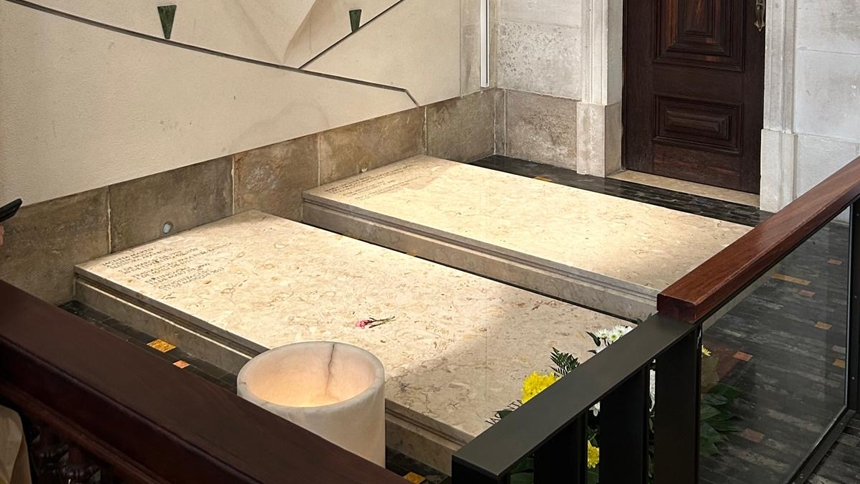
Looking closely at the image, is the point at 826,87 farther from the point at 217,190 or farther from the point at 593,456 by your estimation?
the point at 593,456

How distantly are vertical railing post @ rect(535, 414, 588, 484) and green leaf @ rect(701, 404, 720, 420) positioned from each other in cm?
62

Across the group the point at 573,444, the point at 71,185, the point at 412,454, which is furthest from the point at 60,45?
the point at 573,444

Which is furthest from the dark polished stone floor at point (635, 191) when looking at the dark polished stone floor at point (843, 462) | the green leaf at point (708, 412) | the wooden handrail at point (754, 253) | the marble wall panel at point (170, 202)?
the green leaf at point (708, 412)

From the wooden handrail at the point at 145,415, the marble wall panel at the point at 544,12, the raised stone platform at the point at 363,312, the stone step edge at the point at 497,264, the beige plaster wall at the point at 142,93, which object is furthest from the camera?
the marble wall panel at the point at 544,12

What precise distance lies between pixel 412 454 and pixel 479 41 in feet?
12.7

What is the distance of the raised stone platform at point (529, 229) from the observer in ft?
15.4

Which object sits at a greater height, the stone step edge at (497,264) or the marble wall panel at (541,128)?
the marble wall panel at (541,128)

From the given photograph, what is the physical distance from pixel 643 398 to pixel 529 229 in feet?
11.3

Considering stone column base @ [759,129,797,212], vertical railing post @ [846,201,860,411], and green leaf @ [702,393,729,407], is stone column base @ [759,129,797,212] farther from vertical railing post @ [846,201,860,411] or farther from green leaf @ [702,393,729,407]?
green leaf @ [702,393,729,407]

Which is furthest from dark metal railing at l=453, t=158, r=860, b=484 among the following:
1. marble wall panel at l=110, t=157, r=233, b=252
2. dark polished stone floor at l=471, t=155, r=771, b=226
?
marble wall panel at l=110, t=157, r=233, b=252

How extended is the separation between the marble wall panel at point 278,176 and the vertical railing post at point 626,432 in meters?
3.84

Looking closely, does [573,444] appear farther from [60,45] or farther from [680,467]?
[60,45]

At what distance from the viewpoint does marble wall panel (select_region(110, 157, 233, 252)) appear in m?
4.92

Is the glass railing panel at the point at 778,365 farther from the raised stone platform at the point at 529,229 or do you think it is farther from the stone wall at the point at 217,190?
the stone wall at the point at 217,190
